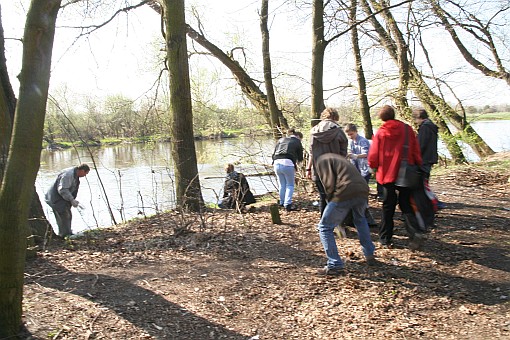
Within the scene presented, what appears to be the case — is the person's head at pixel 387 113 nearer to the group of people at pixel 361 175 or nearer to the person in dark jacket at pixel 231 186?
the group of people at pixel 361 175

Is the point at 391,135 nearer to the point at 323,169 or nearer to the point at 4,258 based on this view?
the point at 323,169

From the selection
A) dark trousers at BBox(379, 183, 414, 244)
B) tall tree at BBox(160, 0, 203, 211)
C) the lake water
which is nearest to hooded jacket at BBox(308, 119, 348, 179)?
dark trousers at BBox(379, 183, 414, 244)

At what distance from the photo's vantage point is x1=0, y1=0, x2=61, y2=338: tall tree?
10.4ft

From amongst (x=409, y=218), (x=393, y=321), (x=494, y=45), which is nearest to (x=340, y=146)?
(x=409, y=218)

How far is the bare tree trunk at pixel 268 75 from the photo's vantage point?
11547 millimetres

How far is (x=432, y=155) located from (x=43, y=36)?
5.49 meters

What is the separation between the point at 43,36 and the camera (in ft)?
10.6

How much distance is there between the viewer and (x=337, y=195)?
15.4ft

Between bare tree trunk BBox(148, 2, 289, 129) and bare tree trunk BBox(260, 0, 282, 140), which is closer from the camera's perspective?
bare tree trunk BBox(260, 0, 282, 140)

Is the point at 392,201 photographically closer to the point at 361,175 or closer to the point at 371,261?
the point at 361,175

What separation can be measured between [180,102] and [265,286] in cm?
451

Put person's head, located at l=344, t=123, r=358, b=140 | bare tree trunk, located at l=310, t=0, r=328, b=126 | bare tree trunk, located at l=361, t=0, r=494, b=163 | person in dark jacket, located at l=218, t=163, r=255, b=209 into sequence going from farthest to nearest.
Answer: bare tree trunk, located at l=361, t=0, r=494, b=163, person in dark jacket, located at l=218, t=163, r=255, b=209, bare tree trunk, located at l=310, t=0, r=328, b=126, person's head, located at l=344, t=123, r=358, b=140

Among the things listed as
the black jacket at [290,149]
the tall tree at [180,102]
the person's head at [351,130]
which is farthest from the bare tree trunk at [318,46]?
the tall tree at [180,102]

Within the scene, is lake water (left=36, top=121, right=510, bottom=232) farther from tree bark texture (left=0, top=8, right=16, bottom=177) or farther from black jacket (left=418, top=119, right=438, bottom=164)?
black jacket (left=418, top=119, right=438, bottom=164)
